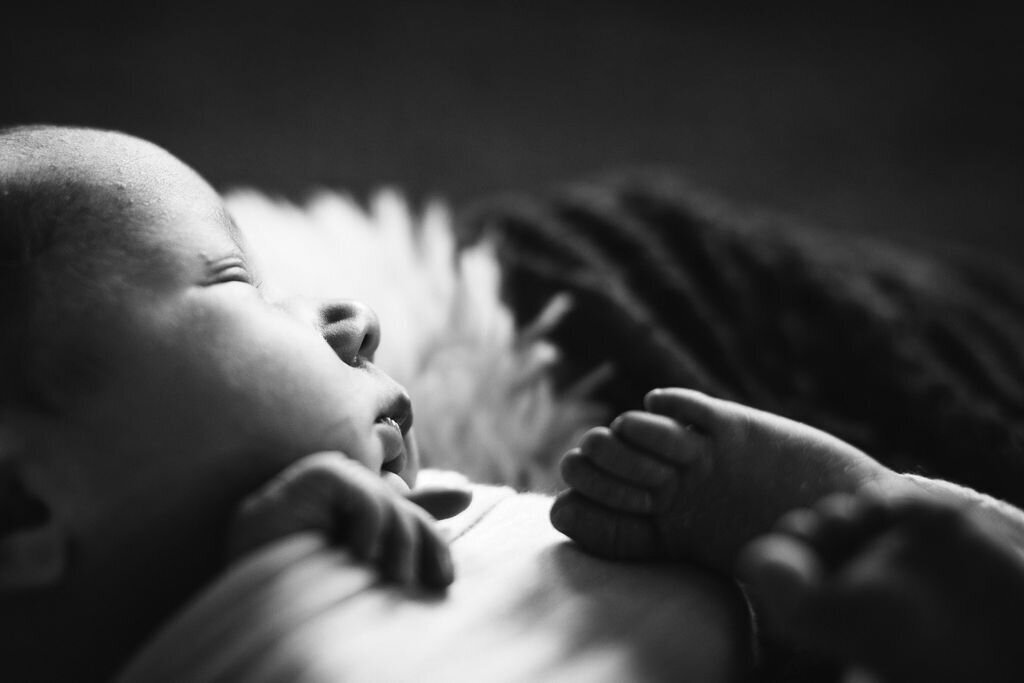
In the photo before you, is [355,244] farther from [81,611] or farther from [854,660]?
[854,660]

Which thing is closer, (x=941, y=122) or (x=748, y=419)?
(x=748, y=419)

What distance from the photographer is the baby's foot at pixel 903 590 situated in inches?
11.0

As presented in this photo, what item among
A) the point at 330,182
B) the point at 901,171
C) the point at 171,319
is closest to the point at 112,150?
the point at 171,319

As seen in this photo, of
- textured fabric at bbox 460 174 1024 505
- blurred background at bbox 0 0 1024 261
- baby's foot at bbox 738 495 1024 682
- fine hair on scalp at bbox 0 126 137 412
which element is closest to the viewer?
baby's foot at bbox 738 495 1024 682

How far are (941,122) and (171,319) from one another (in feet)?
4.62

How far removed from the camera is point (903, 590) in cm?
28

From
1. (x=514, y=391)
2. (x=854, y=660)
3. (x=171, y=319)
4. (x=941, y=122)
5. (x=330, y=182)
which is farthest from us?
(x=941, y=122)

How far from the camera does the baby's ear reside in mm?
Result: 354

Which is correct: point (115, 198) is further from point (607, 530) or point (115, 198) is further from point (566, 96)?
point (566, 96)

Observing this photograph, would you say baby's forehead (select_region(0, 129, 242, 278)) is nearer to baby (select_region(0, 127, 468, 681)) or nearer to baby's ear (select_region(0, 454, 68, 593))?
baby (select_region(0, 127, 468, 681))

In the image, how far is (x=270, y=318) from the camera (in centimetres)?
42

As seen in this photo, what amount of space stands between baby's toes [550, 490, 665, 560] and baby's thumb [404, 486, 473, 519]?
0.18 ft

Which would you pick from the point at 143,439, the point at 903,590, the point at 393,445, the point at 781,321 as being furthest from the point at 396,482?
the point at 781,321

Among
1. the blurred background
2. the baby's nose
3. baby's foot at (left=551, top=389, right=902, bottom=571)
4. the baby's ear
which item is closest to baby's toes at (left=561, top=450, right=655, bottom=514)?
baby's foot at (left=551, top=389, right=902, bottom=571)
